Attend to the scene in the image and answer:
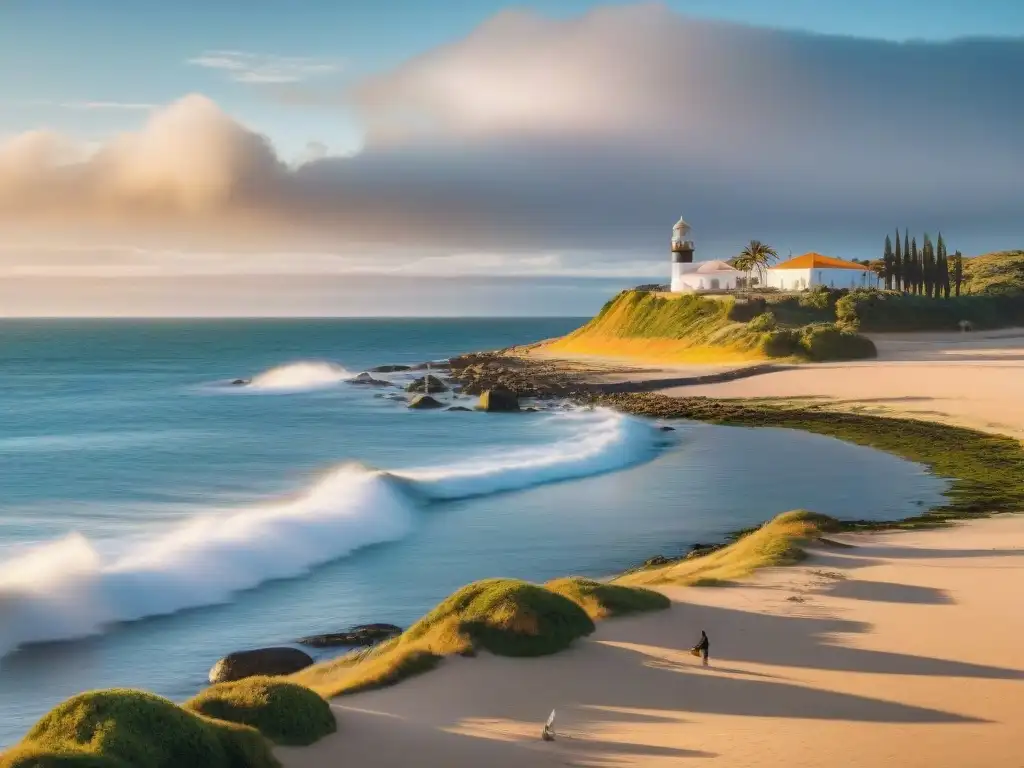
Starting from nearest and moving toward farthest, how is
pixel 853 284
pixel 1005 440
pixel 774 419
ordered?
1. pixel 1005 440
2. pixel 774 419
3. pixel 853 284

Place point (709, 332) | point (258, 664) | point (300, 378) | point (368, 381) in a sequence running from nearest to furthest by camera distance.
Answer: point (258, 664) → point (368, 381) → point (709, 332) → point (300, 378)

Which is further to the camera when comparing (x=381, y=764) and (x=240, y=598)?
(x=240, y=598)

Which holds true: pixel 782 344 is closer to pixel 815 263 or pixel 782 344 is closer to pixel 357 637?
pixel 815 263

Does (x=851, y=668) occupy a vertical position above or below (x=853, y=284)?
below

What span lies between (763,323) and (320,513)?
67180 millimetres

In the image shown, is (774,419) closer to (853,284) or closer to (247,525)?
(247,525)

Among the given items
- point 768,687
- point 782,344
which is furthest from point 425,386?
point 768,687

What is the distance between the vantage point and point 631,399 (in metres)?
62.2

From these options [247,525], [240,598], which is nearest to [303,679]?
[240,598]

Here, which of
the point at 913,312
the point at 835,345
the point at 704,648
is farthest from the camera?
the point at 913,312

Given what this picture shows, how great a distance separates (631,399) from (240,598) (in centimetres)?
4359

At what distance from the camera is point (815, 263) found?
108 m

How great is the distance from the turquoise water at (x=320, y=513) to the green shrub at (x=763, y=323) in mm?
35854

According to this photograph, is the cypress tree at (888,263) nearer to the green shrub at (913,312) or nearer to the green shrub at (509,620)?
the green shrub at (913,312)
